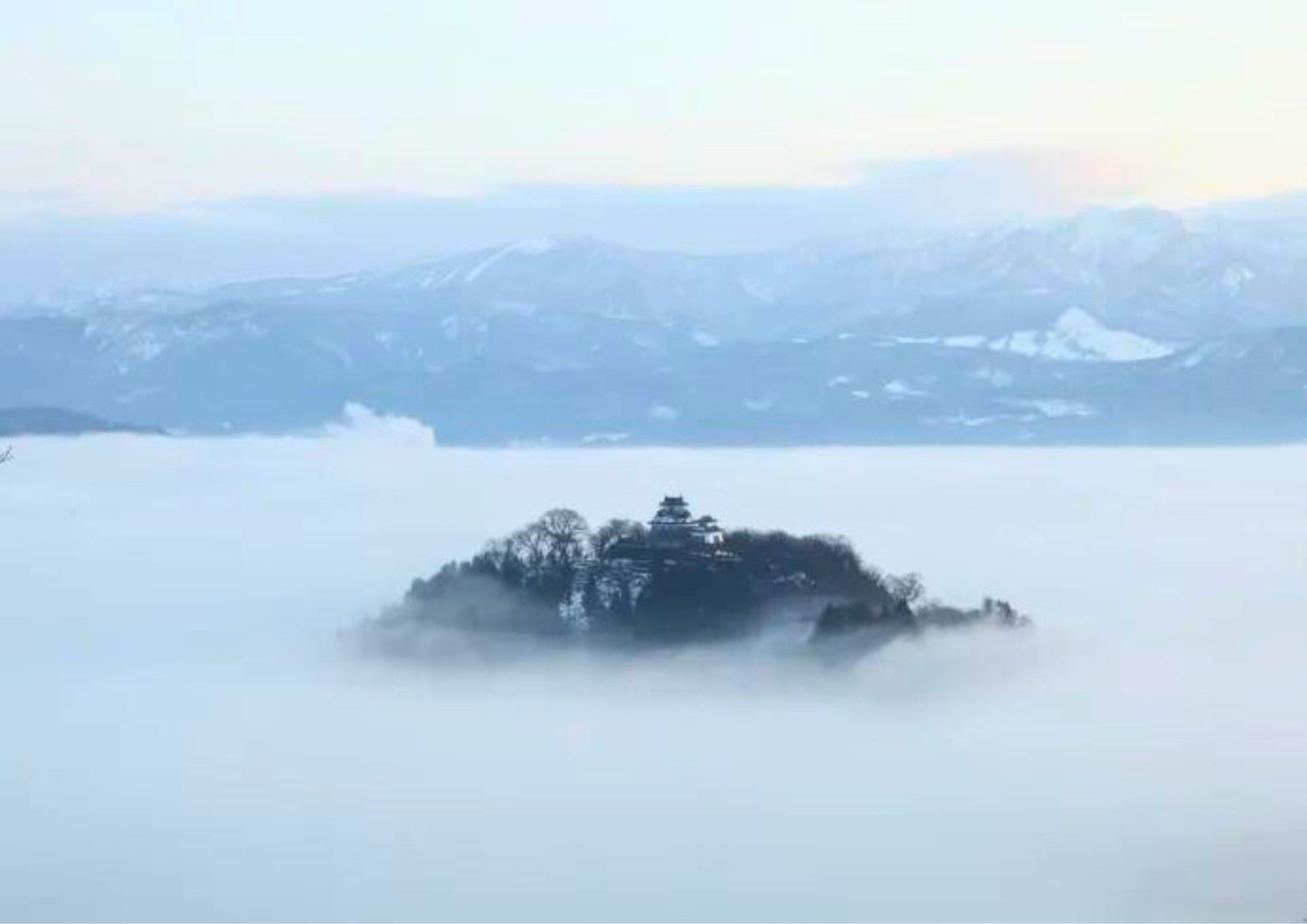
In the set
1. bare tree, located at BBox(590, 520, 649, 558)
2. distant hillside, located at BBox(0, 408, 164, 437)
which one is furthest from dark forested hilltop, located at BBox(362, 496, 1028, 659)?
distant hillside, located at BBox(0, 408, 164, 437)

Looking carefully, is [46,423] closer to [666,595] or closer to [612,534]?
[612,534]

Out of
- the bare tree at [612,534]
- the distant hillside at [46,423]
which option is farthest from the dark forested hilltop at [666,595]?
the distant hillside at [46,423]

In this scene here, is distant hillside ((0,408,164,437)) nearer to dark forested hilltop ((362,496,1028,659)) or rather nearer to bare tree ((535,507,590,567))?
bare tree ((535,507,590,567))

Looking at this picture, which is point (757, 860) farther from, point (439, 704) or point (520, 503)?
point (520, 503)

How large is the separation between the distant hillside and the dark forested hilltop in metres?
34.8

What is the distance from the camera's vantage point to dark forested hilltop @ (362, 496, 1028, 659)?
27.7 metres

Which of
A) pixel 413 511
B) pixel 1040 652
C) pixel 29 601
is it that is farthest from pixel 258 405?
pixel 1040 652

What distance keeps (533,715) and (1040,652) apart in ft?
24.2

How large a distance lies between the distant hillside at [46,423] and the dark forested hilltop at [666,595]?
34832 mm

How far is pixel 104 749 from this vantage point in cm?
2659

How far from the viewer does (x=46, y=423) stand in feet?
216

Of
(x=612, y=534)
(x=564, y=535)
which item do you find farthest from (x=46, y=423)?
(x=612, y=534)

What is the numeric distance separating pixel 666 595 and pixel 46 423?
4132cm

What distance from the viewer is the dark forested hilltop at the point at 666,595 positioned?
2773cm
